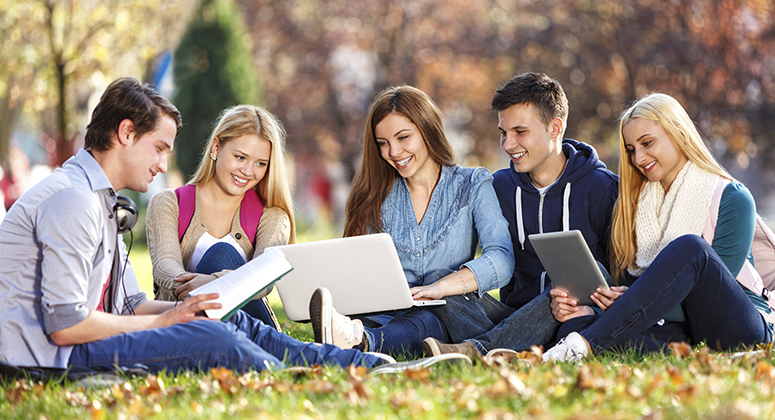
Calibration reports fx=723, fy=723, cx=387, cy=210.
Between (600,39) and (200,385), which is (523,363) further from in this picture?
(600,39)

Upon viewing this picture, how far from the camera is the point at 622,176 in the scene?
4.21m

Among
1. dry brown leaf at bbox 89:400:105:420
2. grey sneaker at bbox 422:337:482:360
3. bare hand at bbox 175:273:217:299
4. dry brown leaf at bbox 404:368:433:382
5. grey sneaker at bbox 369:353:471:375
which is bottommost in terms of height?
grey sneaker at bbox 422:337:482:360

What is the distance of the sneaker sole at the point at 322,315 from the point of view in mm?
3486

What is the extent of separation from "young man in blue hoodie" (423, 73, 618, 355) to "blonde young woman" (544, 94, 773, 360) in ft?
0.74

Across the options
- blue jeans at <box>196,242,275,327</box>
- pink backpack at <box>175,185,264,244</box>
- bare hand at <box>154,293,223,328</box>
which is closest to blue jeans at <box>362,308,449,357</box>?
blue jeans at <box>196,242,275,327</box>

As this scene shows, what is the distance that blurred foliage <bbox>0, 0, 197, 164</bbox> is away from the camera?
13.0m

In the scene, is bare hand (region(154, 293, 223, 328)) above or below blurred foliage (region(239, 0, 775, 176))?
below

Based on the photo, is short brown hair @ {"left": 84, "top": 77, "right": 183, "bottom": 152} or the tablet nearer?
short brown hair @ {"left": 84, "top": 77, "right": 183, "bottom": 152}

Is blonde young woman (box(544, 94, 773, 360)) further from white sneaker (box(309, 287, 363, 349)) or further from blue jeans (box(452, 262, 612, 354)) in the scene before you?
white sneaker (box(309, 287, 363, 349))

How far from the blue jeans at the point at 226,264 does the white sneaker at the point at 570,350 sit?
156cm

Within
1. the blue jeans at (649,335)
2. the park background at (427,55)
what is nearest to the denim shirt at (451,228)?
the blue jeans at (649,335)

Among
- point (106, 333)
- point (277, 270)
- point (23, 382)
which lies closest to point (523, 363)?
point (277, 270)

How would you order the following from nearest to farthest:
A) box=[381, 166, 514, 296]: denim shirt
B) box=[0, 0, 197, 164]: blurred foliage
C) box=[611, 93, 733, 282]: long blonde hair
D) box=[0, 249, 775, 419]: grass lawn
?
box=[0, 249, 775, 419]: grass lawn < box=[611, 93, 733, 282]: long blonde hair < box=[381, 166, 514, 296]: denim shirt < box=[0, 0, 197, 164]: blurred foliage

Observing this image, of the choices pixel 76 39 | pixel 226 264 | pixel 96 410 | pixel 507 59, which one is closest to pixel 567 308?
pixel 226 264
